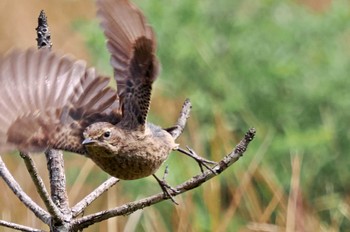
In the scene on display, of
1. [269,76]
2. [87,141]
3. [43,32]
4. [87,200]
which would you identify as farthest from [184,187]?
[269,76]

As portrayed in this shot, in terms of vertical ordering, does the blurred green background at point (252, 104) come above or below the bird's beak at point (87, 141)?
above

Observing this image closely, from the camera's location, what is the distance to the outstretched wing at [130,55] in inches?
87.1

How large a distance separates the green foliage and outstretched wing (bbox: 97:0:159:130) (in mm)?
1869

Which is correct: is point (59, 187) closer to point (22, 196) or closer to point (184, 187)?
point (22, 196)

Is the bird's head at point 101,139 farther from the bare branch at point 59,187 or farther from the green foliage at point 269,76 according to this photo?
the green foliage at point 269,76

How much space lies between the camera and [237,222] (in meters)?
4.23

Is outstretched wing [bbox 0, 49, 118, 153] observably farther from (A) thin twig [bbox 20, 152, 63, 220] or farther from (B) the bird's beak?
(A) thin twig [bbox 20, 152, 63, 220]

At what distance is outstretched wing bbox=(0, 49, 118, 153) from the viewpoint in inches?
90.5

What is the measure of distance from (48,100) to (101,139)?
0.53 feet

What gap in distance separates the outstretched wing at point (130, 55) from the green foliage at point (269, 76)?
187cm

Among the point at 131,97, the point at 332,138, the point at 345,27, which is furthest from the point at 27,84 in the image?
the point at 345,27

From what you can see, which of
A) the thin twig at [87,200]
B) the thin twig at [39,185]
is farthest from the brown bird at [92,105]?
the thin twig at [39,185]

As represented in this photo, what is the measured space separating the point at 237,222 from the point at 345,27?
143 cm

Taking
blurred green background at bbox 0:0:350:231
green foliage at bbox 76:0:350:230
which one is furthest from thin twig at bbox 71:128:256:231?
green foliage at bbox 76:0:350:230
